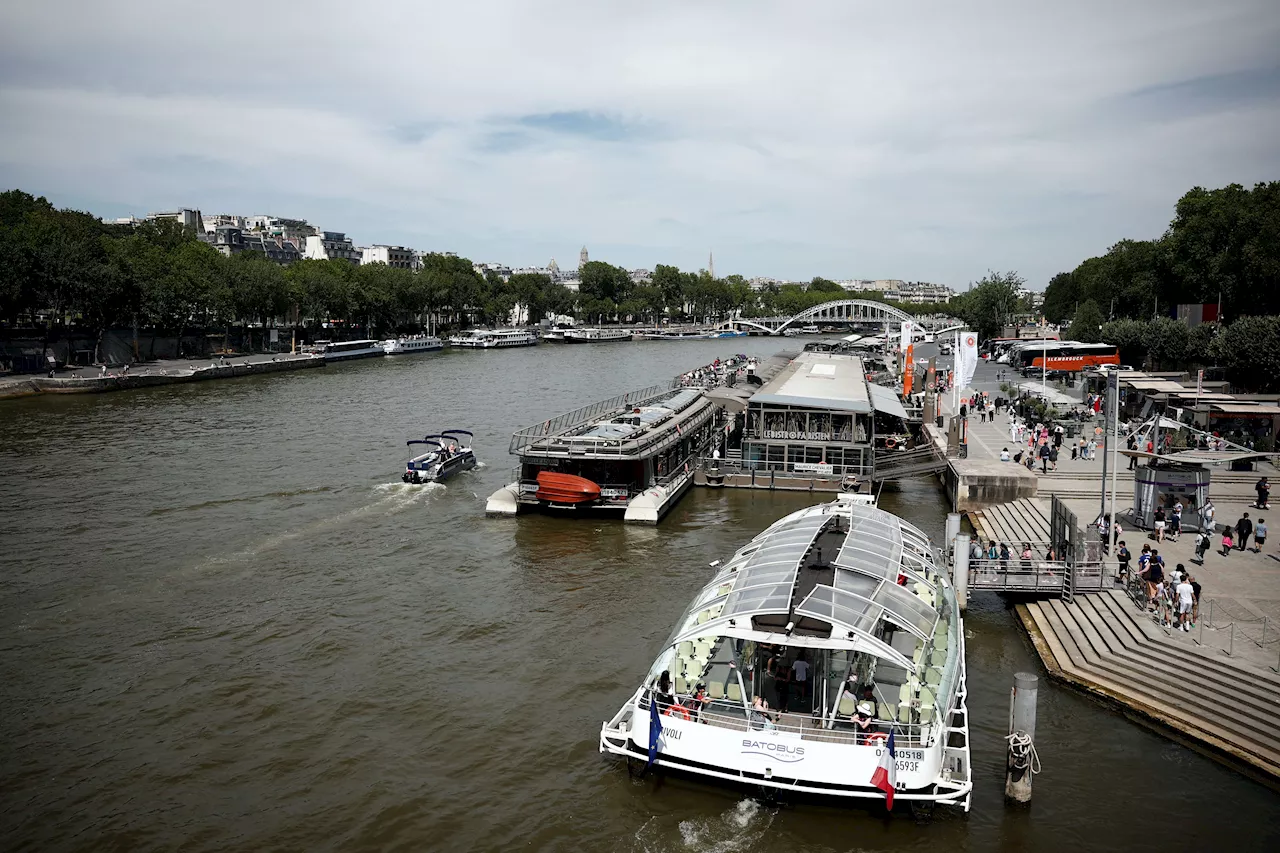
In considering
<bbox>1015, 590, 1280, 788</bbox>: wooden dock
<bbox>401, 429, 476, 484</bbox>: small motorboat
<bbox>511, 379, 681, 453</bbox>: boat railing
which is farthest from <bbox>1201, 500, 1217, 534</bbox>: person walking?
<bbox>401, 429, 476, 484</bbox>: small motorboat

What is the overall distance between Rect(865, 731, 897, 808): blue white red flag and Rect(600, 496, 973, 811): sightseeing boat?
0.05 ft

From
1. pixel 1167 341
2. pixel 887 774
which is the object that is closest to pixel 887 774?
pixel 887 774

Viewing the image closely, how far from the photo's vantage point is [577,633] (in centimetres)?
2370

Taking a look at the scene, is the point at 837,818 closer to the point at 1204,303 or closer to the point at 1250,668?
the point at 1250,668

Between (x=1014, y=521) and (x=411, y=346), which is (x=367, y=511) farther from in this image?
(x=411, y=346)

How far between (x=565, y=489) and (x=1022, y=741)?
843 inches

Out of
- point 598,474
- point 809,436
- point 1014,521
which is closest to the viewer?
point 1014,521

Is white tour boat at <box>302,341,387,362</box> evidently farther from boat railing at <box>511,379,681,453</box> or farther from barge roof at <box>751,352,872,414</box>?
barge roof at <box>751,352,872,414</box>

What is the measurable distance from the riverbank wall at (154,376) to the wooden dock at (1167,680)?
7789cm

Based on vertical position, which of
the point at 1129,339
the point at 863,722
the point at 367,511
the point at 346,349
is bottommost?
the point at 367,511

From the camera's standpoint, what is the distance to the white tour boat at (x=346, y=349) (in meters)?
118

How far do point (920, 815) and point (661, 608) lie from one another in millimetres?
11356

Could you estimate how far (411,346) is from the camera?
13800 cm

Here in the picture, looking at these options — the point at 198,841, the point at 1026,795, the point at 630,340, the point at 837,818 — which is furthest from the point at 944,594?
the point at 630,340
